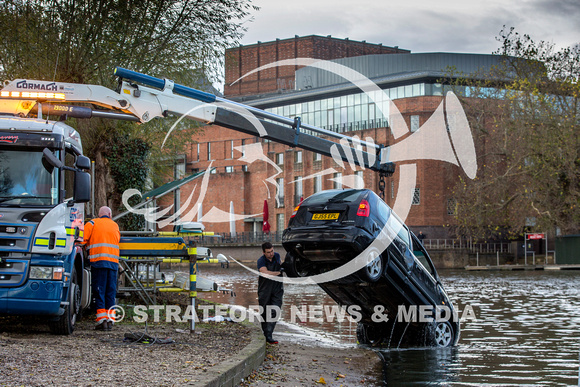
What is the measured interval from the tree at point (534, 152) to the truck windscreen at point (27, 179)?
3945cm

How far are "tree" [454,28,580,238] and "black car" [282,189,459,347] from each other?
3464 cm

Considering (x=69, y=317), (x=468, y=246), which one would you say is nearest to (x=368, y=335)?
(x=69, y=317)

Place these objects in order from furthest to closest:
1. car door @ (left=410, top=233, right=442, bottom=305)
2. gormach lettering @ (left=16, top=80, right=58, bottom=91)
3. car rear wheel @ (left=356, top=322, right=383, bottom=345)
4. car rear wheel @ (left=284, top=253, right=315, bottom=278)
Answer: car rear wheel @ (left=356, top=322, right=383, bottom=345) < car door @ (left=410, top=233, right=442, bottom=305) < gormach lettering @ (left=16, top=80, right=58, bottom=91) < car rear wheel @ (left=284, top=253, right=315, bottom=278)

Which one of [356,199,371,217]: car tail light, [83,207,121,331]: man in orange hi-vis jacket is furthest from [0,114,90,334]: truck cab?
[356,199,371,217]: car tail light

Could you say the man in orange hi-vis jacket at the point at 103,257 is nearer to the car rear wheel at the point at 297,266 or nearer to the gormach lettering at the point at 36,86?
the gormach lettering at the point at 36,86

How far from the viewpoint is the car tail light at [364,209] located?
11.2 meters

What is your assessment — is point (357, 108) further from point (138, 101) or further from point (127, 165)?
point (138, 101)

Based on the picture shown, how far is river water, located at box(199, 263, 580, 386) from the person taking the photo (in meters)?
10.6

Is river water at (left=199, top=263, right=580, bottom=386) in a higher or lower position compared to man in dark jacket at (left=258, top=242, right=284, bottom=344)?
lower

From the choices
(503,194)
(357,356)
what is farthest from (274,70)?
(357,356)

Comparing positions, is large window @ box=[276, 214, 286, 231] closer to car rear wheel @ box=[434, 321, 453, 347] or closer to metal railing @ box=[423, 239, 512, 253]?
metal railing @ box=[423, 239, 512, 253]

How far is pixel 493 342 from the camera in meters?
14.5

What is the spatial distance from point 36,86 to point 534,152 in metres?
41.3

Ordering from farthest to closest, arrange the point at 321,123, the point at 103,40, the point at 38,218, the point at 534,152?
the point at 321,123 → the point at 534,152 → the point at 103,40 → the point at 38,218
